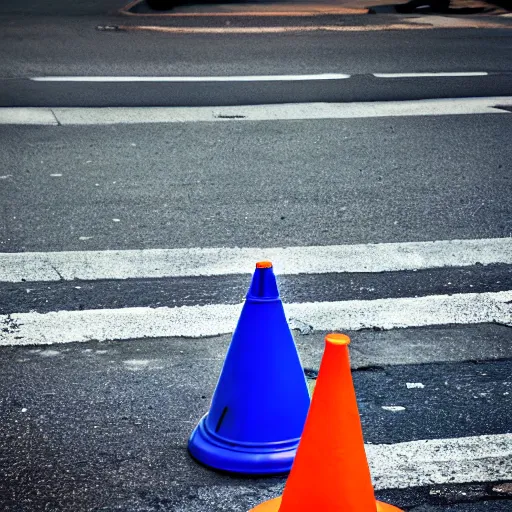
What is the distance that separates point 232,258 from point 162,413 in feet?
6.04

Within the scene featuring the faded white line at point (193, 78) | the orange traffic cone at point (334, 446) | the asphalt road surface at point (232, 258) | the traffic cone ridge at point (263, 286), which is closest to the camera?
the orange traffic cone at point (334, 446)

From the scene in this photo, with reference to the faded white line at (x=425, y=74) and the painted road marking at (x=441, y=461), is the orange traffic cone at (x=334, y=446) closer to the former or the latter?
the painted road marking at (x=441, y=461)

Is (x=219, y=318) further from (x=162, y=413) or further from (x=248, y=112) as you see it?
(x=248, y=112)

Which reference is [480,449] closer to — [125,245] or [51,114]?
[125,245]

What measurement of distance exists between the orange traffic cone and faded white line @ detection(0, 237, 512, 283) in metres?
2.48

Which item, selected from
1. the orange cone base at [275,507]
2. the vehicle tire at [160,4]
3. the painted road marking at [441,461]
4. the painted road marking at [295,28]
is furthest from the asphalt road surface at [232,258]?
the vehicle tire at [160,4]

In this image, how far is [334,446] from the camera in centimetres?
285

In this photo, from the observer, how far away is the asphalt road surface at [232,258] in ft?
11.4

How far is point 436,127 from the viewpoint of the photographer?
8539mm

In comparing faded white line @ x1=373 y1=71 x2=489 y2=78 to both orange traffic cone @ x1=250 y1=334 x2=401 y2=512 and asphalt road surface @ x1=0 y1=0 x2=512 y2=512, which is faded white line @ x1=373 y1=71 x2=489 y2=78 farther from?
orange traffic cone @ x1=250 y1=334 x2=401 y2=512

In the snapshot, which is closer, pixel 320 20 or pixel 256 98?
pixel 256 98

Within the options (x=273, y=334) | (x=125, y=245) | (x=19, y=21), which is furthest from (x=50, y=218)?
(x=19, y=21)

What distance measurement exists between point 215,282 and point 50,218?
5.01 ft

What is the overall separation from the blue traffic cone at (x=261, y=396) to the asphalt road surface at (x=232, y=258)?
0.25 ft
